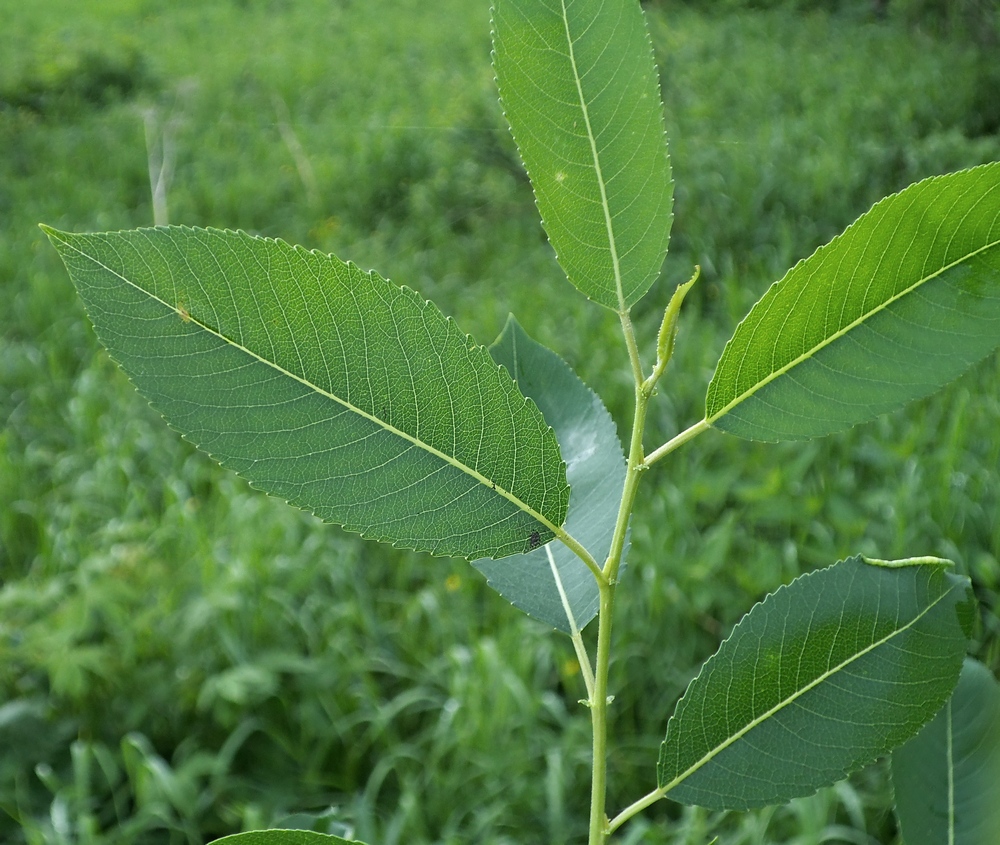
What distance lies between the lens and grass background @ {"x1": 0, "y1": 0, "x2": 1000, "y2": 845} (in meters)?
1.90

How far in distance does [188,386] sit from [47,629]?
6.53 ft

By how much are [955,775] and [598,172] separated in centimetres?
26

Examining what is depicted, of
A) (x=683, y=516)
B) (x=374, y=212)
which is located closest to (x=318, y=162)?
(x=374, y=212)

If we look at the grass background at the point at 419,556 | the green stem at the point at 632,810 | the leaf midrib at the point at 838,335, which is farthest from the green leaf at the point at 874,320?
the grass background at the point at 419,556

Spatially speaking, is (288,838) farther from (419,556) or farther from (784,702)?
(419,556)

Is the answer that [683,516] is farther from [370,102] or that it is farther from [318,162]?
[370,102]

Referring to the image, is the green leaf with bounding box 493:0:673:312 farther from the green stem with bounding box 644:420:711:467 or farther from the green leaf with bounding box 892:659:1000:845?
the green leaf with bounding box 892:659:1000:845

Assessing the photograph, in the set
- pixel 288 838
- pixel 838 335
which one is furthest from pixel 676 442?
pixel 288 838

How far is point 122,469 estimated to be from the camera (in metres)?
2.75

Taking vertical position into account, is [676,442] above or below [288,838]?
above

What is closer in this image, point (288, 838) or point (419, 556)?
point (288, 838)

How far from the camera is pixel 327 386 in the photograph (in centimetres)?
30

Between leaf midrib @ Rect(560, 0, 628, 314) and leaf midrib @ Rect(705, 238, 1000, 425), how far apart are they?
0.16 feet

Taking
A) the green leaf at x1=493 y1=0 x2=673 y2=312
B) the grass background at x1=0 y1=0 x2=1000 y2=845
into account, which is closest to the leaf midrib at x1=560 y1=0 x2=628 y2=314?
the green leaf at x1=493 y1=0 x2=673 y2=312
